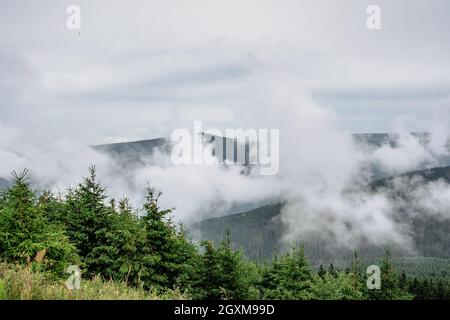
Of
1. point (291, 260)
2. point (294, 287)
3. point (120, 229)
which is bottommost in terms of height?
point (294, 287)

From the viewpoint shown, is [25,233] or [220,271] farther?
[220,271]

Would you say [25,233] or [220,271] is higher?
[25,233]

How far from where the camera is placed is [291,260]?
102 ft

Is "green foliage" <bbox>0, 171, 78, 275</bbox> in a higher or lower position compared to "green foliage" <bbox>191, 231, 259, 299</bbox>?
higher

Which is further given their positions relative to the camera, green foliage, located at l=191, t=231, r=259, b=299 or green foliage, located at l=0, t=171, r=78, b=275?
green foliage, located at l=191, t=231, r=259, b=299

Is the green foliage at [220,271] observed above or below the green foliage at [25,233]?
below

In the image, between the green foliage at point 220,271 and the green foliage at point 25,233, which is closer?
the green foliage at point 25,233
